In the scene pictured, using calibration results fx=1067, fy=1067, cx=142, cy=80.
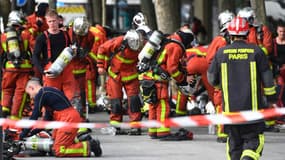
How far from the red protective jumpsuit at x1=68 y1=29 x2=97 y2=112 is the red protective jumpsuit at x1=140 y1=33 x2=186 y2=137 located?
1.64 metres

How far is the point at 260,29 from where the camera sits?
58.0 ft

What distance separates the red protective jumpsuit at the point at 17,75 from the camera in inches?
691

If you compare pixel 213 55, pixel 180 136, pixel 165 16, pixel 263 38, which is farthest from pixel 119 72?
pixel 165 16

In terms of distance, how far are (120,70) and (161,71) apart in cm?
105

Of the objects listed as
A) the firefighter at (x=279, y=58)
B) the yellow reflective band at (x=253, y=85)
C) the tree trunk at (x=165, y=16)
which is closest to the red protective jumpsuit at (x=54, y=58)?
the firefighter at (x=279, y=58)

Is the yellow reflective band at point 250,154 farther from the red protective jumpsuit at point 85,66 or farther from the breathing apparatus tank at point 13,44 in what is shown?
the breathing apparatus tank at point 13,44

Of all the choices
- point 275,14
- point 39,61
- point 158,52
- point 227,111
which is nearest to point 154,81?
point 158,52

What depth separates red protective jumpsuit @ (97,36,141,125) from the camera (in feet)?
56.1

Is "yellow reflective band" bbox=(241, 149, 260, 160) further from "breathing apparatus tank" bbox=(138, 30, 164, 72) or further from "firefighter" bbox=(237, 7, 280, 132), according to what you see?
"firefighter" bbox=(237, 7, 280, 132)

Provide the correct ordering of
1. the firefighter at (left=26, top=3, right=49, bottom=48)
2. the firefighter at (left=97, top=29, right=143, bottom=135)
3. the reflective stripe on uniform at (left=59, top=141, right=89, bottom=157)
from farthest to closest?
the firefighter at (left=26, top=3, right=49, bottom=48), the firefighter at (left=97, top=29, right=143, bottom=135), the reflective stripe on uniform at (left=59, top=141, right=89, bottom=157)

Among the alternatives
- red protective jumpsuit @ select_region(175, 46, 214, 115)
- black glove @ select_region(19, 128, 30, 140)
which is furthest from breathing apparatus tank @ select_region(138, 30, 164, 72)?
black glove @ select_region(19, 128, 30, 140)

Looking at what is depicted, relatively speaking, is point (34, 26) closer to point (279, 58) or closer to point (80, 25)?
point (80, 25)

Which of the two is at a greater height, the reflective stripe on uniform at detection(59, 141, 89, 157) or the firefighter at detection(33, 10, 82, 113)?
the firefighter at detection(33, 10, 82, 113)

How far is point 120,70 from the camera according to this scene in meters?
17.2
